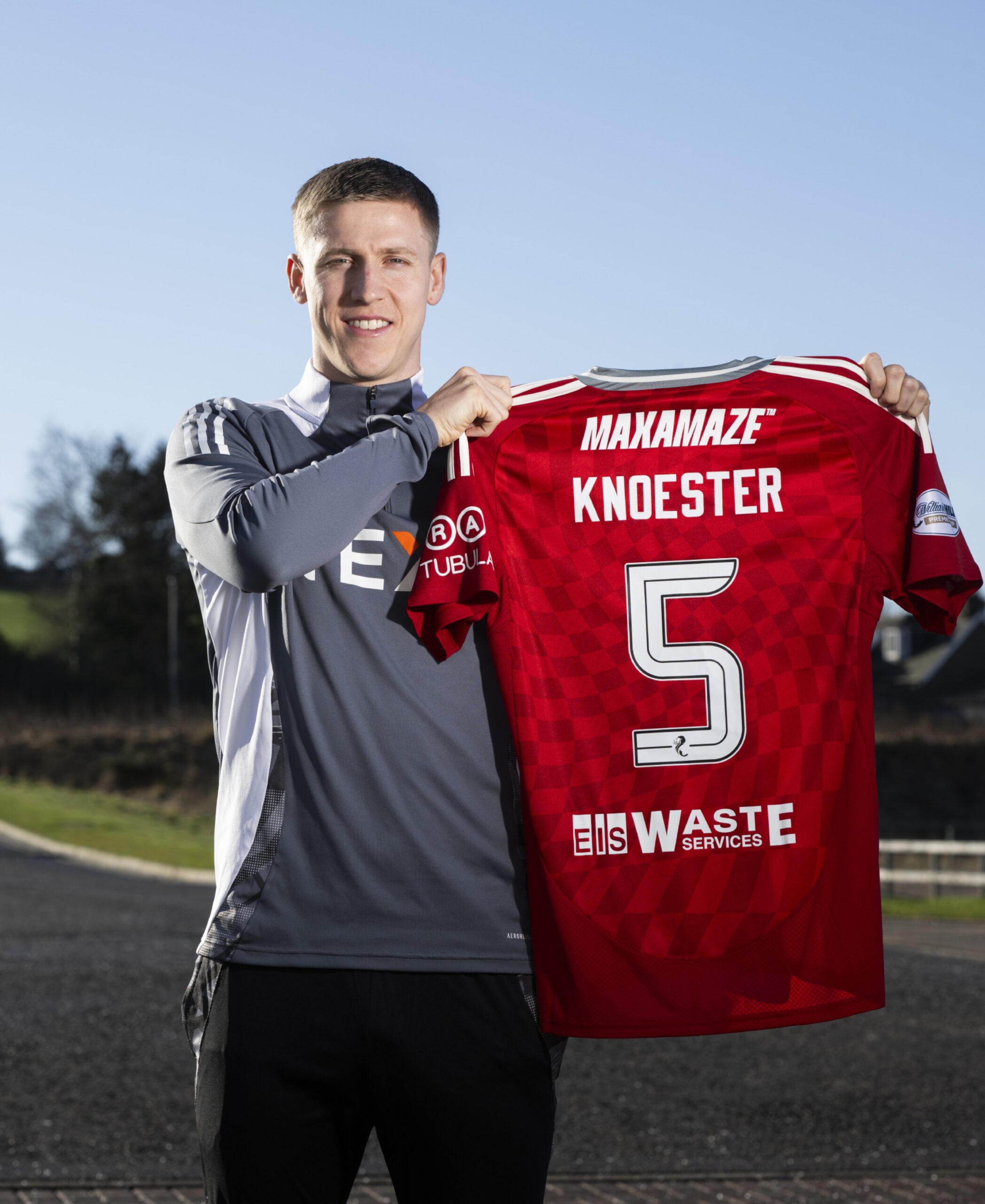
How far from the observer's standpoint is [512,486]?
3.01 m

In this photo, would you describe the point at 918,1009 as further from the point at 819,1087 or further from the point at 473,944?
the point at 473,944

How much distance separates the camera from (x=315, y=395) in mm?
2809

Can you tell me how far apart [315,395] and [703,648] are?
0.97 metres

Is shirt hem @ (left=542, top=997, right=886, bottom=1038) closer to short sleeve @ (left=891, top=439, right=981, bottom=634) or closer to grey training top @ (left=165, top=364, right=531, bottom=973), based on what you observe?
grey training top @ (left=165, top=364, right=531, bottom=973)

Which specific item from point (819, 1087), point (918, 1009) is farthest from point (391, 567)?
point (918, 1009)

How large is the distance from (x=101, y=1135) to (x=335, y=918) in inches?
189

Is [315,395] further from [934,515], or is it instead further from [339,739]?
[934,515]

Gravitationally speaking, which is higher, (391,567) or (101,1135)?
(391,567)

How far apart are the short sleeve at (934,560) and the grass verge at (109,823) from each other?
23723mm

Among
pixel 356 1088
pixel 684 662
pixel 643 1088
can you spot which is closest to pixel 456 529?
pixel 684 662

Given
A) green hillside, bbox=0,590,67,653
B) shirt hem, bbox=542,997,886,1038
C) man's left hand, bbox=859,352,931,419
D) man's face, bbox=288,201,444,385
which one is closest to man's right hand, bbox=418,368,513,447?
man's face, bbox=288,201,444,385

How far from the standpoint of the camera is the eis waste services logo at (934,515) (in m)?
3.03

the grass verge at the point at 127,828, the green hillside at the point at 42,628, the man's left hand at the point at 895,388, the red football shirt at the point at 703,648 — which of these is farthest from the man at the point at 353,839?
the green hillside at the point at 42,628

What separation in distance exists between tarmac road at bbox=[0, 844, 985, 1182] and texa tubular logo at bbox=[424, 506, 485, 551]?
13.8ft
